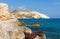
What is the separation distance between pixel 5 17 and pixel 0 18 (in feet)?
3.21

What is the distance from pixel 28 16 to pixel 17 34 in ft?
476

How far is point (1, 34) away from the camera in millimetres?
9852

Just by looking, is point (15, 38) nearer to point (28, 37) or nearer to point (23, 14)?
point (28, 37)

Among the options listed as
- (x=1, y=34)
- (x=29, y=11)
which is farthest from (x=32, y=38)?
(x=29, y=11)

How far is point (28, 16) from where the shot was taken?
6270 inches

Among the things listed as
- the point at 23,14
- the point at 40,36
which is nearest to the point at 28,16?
the point at 23,14

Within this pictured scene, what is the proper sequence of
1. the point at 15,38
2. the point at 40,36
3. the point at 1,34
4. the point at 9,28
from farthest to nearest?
the point at 40,36, the point at 15,38, the point at 9,28, the point at 1,34

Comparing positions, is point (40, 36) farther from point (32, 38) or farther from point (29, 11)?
point (29, 11)

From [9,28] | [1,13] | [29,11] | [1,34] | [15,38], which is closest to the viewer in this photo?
[1,34]

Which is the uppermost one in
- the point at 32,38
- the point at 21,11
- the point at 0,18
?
the point at 21,11

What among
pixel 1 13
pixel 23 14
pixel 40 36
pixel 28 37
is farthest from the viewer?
pixel 23 14

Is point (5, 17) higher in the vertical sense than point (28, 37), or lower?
higher

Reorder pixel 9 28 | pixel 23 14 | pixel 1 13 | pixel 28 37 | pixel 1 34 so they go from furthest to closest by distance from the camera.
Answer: pixel 23 14
pixel 28 37
pixel 1 13
pixel 9 28
pixel 1 34

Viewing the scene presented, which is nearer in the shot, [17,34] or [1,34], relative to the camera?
[1,34]
